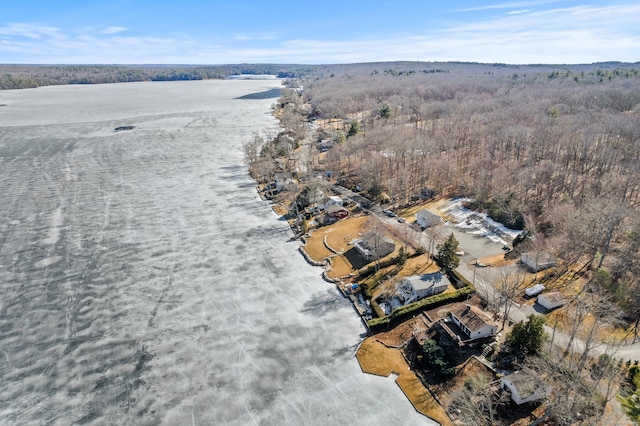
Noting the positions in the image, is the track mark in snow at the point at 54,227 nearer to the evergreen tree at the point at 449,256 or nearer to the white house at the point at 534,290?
the evergreen tree at the point at 449,256

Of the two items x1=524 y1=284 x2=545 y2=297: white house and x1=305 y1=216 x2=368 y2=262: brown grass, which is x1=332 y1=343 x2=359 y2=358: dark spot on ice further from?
x1=524 y1=284 x2=545 y2=297: white house

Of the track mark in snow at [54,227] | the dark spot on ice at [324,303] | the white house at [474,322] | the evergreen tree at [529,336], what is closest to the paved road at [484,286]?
the evergreen tree at [529,336]

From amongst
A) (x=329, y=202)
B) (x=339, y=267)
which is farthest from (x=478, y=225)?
(x=329, y=202)

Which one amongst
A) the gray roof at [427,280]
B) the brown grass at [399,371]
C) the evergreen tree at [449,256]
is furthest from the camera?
the evergreen tree at [449,256]

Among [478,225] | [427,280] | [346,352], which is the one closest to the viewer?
[346,352]

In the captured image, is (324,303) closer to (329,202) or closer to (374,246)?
(374,246)

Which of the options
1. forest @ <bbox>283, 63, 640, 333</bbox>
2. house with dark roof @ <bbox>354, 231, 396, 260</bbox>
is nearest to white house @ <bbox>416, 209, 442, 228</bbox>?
forest @ <bbox>283, 63, 640, 333</bbox>
